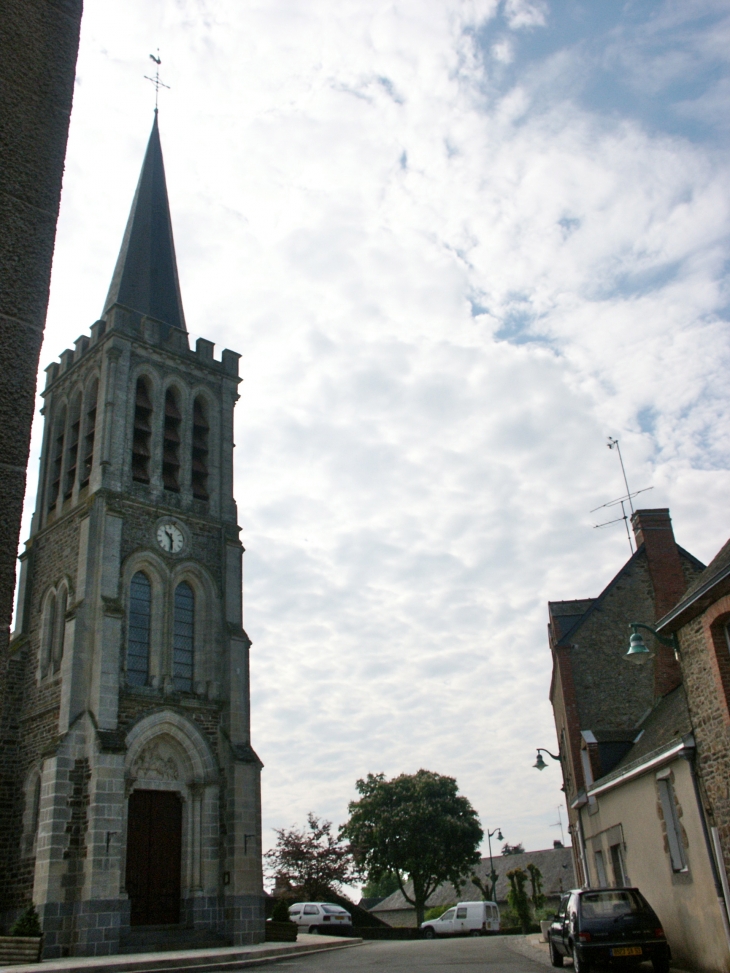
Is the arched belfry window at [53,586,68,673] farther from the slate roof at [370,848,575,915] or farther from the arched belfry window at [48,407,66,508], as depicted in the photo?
the slate roof at [370,848,575,915]

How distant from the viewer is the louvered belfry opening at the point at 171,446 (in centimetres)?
2902

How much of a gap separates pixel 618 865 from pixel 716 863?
683 centimetres

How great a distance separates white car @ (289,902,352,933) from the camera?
Answer: 35062mm

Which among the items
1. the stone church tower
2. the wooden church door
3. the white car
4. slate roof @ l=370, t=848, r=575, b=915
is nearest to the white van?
the white car

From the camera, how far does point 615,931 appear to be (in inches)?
504

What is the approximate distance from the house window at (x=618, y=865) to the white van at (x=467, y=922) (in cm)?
2193

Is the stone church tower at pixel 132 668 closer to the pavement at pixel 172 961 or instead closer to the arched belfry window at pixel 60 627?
the arched belfry window at pixel 60 627

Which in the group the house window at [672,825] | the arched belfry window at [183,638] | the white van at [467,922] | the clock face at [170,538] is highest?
the clock face at [170,538]

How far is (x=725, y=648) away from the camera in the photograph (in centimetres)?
1234

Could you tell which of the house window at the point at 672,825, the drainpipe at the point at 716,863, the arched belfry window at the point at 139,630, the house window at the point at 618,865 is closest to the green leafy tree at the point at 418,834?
the arched belfry window at the point at 139,630

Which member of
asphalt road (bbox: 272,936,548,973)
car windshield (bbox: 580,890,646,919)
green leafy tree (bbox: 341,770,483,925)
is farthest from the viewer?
green leafy tree (bbox: 341,770,483,925)

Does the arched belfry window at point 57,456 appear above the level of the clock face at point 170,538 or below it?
above

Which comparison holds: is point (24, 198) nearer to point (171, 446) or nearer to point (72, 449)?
point (171, 446)

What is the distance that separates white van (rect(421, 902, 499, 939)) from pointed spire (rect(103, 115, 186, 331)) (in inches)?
1158
